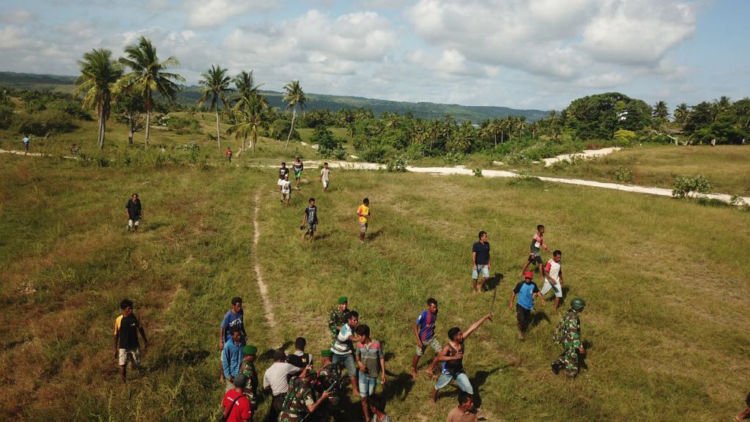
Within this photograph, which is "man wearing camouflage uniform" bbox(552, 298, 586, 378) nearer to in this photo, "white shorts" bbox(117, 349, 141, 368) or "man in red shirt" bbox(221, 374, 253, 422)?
"man in red shirt" bbox(221, 374, 253, 422)

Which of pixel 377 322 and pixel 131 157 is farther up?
pixel 131 157

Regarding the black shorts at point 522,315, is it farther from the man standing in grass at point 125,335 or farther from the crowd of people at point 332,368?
the man standing in grass at point 125,335

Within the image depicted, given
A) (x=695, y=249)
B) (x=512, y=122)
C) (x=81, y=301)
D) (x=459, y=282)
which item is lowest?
(x=81, y=301)

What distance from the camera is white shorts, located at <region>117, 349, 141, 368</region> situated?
822 centimetres

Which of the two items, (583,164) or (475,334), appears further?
(583,164)

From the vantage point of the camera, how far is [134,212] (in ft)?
55.9

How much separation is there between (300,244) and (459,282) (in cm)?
666

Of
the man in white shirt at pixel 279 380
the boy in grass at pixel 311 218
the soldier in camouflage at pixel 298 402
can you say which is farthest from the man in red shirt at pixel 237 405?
the boy in grass at pixel 311 218

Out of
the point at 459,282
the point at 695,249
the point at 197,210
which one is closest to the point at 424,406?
the point at 459,282

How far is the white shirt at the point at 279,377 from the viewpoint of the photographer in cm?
684

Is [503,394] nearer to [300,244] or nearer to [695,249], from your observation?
[300,244]

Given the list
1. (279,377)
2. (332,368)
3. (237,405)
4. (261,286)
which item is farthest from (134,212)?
(237,405)

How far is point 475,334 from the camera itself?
10.8 m

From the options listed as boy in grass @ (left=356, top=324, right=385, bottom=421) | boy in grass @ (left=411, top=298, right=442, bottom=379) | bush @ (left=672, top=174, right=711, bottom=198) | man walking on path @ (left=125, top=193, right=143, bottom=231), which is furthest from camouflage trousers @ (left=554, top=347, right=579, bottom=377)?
bush @ (left=672, top=174, right=711, bottom=198)
